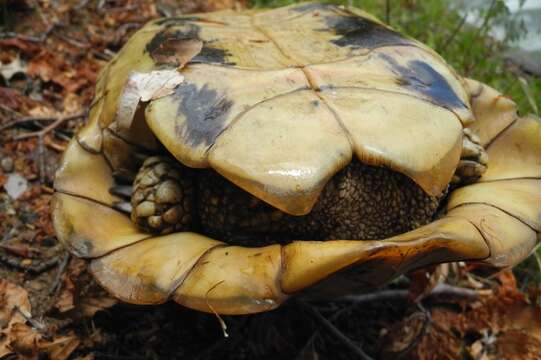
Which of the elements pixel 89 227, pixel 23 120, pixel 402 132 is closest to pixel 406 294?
pixel 402 132

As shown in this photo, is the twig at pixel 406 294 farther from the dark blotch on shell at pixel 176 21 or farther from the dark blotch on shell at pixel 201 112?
the dark blotch on shell at pixel 176 21

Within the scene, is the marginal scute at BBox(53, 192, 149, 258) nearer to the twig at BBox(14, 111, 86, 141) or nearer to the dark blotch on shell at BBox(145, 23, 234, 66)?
the dark blotch on shell at BBox(145, 23, 234, 66)

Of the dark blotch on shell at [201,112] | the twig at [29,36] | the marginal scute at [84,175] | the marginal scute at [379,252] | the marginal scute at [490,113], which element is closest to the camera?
the marginal scute at [379,252]

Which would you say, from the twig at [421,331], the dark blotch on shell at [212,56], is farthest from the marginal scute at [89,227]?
the twig at [421,331]

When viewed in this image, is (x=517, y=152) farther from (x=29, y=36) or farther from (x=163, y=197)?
(x=29, y=36)

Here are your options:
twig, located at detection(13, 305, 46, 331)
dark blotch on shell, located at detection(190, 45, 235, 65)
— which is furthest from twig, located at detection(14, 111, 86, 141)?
dark blotch on shell, located at detection(190, 45, 235, 65)
